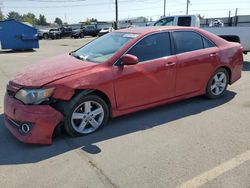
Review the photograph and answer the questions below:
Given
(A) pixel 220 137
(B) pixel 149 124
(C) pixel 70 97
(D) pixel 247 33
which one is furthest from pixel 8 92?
(D) pixel 247 33

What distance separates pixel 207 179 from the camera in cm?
308

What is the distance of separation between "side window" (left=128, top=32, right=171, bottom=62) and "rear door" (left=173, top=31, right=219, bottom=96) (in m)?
0.22

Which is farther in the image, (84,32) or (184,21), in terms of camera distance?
(84,32)

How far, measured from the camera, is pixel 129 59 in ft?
14.3

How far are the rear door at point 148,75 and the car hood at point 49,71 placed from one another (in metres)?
0.58

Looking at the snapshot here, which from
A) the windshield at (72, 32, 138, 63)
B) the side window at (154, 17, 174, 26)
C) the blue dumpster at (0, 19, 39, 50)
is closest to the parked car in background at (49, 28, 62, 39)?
the blue dumpster at (0, 19, 39, 50)

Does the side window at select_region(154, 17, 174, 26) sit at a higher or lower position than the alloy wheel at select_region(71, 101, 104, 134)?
higher

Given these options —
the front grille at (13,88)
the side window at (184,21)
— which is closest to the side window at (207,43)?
the front grille at (13,88)

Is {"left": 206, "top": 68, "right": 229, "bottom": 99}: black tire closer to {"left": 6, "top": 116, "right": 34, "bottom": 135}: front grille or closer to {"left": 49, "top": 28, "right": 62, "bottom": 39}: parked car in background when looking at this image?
{"left": 6, "top": 116, "right": 34, "bottom": 135}: front grille

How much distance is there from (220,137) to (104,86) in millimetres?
1852

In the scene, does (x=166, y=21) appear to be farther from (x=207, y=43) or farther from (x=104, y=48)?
(x=104, y=48)

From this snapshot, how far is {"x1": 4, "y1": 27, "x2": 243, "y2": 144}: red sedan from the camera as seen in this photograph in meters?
3.92

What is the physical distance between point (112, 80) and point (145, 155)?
1.28 metres

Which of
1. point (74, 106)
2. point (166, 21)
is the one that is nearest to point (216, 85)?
point (74, 106)
